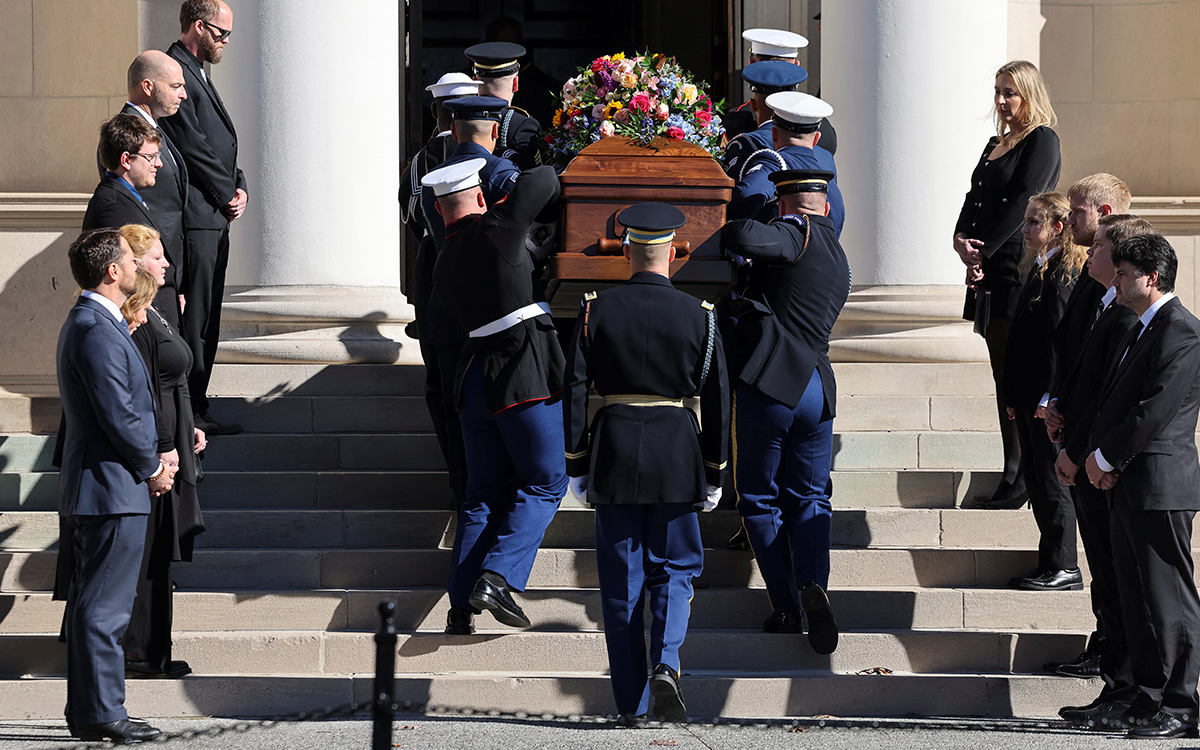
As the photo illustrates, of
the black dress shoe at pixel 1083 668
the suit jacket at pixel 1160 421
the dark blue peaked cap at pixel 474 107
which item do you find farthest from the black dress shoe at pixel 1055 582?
the dark blue peaked cap at pixel 474 107

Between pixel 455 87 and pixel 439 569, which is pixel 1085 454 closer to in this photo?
pixel 439 569

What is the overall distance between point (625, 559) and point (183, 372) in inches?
81.1

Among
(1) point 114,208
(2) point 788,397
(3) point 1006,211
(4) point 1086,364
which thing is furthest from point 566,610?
(3) point 1006,211

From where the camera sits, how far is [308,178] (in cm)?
951

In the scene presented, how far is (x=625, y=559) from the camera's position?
19.2ft

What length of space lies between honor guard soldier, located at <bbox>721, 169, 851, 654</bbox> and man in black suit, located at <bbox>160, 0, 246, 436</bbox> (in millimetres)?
3172

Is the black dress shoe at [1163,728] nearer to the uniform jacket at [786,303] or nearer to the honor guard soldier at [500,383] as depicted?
the uniform jacket at [786,303]

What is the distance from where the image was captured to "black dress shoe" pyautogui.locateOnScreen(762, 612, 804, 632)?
6.54m

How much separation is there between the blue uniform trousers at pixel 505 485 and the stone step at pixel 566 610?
1.51 ft

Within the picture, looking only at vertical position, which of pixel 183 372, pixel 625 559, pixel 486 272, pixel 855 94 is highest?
pixel 855 94

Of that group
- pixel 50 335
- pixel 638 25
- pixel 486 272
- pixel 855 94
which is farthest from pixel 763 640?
pixel 638 25

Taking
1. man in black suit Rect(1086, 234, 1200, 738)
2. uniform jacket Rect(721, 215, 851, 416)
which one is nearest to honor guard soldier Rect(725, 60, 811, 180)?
uniform jacket Rect(721, 215, 851, 416)

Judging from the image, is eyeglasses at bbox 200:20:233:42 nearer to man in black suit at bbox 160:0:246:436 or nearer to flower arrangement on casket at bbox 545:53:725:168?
man in black suit at bbox 160:0:246:436

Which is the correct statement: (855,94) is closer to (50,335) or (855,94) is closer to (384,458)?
(384,458)
